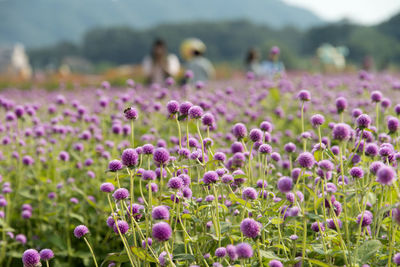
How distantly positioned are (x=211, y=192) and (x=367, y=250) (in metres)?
0.92

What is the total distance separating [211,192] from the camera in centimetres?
231

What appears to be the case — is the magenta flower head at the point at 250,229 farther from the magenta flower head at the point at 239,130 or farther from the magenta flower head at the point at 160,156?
the magenta flower head at the point at 239,130

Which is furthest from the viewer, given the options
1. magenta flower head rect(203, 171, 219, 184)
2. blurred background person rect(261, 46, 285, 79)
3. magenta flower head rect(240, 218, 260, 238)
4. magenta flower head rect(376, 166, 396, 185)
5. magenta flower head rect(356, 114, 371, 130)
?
blurred background person rect(261, 46, 285, 79)

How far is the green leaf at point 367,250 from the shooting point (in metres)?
1.57

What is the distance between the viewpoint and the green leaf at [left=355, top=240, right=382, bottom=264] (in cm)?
157

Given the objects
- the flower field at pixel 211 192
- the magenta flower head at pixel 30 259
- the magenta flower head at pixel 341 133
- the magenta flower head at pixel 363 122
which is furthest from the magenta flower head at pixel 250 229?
the magenta flower head at pixel 30 259

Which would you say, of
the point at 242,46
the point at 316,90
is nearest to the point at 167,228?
the point at 316,90

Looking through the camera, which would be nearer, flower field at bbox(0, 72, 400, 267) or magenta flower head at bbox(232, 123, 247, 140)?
flower field at bbox(0, 72, 400, 267)

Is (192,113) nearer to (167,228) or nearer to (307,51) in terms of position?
(167,228)

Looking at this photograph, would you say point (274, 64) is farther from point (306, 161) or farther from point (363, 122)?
point (306, 161)

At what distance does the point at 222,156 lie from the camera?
2201 millimetres

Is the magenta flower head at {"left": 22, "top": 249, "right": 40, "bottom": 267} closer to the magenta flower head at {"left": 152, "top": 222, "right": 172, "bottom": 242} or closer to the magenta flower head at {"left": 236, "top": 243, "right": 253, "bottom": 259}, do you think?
the magenta flower head at {"left": 152, "top": 222, "right": 172, "bottom": 242}

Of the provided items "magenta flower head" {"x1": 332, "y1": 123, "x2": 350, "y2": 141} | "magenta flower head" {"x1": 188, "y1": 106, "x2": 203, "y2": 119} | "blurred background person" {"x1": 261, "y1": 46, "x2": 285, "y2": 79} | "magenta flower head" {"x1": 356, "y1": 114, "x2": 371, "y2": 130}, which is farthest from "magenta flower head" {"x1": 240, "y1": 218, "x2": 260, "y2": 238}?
"blurred background person" {"x1": 261, "y1": 46, "x2": 285, "y2": 79}

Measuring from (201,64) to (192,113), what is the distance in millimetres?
8044
